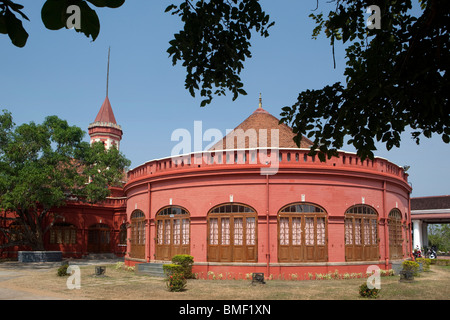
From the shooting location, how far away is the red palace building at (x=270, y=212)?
16.6 m

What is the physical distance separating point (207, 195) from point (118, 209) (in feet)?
56.4

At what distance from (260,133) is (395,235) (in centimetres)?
820

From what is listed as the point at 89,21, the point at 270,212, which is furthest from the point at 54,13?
the point at 270,212

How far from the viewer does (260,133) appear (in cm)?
2153

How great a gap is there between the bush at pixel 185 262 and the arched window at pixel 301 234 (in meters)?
3.55

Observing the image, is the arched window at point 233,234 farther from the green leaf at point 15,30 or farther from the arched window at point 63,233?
the arched window at point 63,233

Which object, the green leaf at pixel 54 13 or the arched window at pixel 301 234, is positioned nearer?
the green leaf at pixel 54 13

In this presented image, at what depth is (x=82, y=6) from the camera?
2076 mm

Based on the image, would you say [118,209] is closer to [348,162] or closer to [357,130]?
[348,162]

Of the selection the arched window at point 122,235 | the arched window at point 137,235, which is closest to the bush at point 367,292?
the arched window at point 137,235

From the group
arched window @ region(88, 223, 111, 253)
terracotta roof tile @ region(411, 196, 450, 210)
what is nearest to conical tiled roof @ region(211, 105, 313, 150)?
arched window @ region(88, 223, 111, 253)

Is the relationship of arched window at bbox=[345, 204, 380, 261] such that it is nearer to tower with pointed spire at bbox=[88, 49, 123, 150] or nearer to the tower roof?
tower with pointed spire at bbox=[88, 49, 123, 150]

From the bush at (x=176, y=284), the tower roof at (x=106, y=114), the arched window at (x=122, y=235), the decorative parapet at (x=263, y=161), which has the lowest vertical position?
the bush at (x=176, y=284)

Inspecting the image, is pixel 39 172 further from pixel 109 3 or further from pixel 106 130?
pixel 109 3
